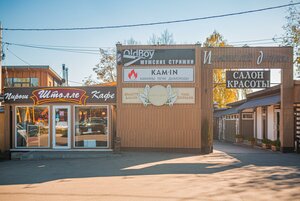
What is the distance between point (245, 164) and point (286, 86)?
6.32 metres

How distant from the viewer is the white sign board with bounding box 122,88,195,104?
676 inches

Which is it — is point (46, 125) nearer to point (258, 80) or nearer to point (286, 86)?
point (258, 80)

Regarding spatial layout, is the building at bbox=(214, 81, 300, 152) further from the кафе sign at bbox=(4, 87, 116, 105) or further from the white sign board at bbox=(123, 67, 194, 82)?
the кафе sign at bbox=(4, 87, 116, 105)

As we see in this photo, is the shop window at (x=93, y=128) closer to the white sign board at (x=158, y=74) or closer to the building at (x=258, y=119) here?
the white sign board at (x=158, y=74)

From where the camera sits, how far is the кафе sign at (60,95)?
17453 millimetres

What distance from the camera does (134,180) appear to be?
10.3 metres

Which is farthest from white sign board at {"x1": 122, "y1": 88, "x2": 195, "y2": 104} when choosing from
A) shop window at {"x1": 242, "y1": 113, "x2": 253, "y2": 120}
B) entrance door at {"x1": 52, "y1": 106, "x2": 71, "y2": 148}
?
shop window at {"x1": 242, "y1": 113, "x2": 253, "y2": 120}

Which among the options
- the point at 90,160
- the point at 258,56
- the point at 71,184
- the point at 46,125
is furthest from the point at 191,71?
the point at 71,184

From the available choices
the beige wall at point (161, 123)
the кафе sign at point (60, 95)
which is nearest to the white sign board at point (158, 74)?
the beige wall at point (161, 123)

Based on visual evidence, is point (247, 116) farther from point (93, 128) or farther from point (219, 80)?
point (93, 128)

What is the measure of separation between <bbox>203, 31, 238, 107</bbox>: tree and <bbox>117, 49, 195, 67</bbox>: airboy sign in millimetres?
16663

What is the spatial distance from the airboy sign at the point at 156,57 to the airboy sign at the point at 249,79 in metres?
2.51

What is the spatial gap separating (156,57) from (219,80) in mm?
17787

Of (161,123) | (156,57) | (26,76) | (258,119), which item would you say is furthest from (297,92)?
(26,76)
